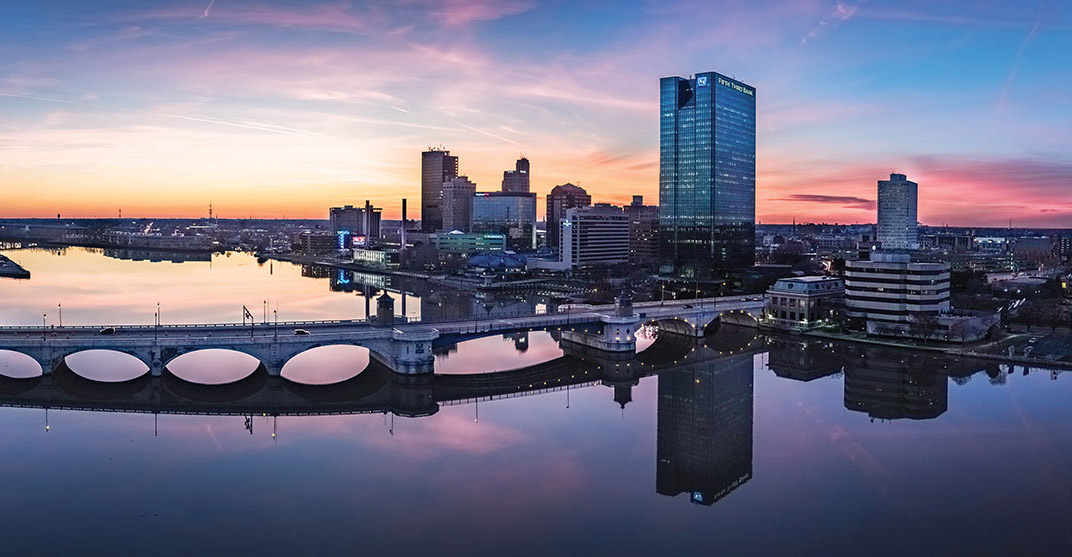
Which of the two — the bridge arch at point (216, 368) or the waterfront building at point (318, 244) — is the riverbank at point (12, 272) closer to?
the waterfront building at point (318, 244)

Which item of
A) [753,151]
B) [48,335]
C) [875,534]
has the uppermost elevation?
[753,151]

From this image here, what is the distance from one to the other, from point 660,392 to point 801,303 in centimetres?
2447

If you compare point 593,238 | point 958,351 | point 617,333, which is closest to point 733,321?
point 617,333

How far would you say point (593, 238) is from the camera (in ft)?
390

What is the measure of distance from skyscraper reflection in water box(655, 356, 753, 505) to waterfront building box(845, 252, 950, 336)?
13331mm

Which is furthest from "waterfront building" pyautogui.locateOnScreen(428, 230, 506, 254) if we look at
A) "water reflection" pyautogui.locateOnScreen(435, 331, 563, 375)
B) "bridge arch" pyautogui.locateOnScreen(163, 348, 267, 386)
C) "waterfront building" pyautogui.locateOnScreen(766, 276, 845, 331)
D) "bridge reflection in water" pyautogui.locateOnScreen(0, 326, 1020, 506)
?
"bridge arch" pyautogui.locateOnScreen(163, 348, 267, 386)

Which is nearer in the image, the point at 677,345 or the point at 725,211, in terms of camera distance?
the point at 677,345

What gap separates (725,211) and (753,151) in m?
11.6

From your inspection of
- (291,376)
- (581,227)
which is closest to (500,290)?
(581,227)

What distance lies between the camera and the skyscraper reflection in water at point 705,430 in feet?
88.0

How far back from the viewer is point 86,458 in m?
28.0

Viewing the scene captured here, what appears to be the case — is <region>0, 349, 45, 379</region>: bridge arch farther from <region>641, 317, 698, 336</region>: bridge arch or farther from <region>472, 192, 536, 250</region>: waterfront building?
<region>472, 192, 536, 250</region>: waterfront building

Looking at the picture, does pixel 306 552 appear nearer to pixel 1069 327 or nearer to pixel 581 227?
pixel 1069 327

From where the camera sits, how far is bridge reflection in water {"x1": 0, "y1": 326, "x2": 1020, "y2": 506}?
30969 millimetres
